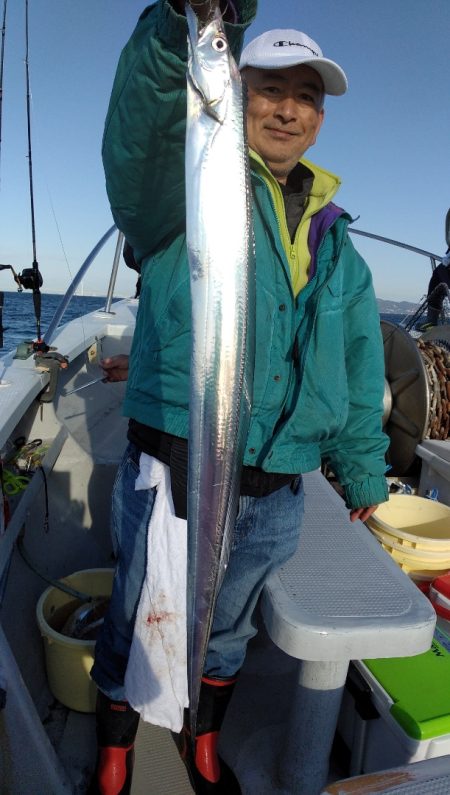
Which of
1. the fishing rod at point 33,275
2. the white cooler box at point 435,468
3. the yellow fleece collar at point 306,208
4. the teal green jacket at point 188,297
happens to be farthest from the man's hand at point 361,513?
the fishing rod at point 33,275

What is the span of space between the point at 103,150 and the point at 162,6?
0.43 metres

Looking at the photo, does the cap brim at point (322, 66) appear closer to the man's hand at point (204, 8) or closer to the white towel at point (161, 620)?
the man's hand at point (204, 8)

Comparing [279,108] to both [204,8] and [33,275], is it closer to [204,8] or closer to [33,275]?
[204,8]

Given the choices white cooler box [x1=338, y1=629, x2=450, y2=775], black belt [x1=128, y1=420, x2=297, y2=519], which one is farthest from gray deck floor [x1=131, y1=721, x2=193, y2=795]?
black belt [x1=128, y1=420, x2=297, y2=519]

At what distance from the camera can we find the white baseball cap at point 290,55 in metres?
1.74

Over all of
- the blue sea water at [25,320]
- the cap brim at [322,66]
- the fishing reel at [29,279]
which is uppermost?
the cap brim at [322,66]

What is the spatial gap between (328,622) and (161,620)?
646 millimetres

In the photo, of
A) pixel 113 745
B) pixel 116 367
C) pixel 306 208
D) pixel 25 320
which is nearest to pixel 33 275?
pixel 116 367

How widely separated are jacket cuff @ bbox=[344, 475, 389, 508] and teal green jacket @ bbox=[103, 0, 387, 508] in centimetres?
35

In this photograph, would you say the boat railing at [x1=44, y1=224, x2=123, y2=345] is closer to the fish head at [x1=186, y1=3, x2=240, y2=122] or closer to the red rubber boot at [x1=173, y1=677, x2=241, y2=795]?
the red rubber boot at [x1=173, y1=677, x2=241, y2=795]

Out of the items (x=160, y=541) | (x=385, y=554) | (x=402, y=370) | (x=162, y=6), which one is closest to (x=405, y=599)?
(x=385, y=554)

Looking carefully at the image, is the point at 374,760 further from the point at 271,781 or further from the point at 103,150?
the point at 103,150

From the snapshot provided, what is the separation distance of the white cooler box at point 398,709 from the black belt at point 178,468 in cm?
94

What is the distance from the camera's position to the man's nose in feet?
6.05
